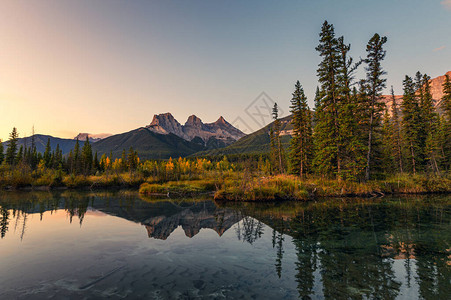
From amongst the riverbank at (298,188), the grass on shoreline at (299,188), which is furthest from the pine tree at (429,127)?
the riverbank at (298,188)

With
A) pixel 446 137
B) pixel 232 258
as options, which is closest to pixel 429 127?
pixel 446 137

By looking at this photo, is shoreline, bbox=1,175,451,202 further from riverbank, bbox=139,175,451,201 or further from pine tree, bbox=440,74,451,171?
pine tree, bbox=440,74,451,171

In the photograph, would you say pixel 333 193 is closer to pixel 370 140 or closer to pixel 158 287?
pixel 370 140

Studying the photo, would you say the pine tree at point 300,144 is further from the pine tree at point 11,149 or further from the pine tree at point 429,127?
the pine tree at point 11,149

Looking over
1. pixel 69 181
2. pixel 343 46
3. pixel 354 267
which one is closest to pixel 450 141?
pixel 343 46

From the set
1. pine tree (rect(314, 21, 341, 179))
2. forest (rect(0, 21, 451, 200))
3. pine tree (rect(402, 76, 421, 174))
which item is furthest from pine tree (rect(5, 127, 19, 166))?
pine tree (rect(402, 76, 421, 174))

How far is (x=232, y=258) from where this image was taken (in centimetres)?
912

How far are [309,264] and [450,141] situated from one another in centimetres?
5225

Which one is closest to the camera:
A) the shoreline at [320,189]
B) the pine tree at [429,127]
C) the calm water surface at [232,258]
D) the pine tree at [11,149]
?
the calm water surface at [232,258]

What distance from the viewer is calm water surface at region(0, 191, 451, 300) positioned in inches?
245

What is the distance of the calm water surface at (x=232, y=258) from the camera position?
6234 millimetres

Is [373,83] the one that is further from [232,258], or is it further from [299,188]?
[232,258]

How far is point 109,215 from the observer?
19031mm

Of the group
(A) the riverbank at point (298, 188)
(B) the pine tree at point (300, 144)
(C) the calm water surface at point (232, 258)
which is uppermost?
(B) the pine tree at point (300, 144)
